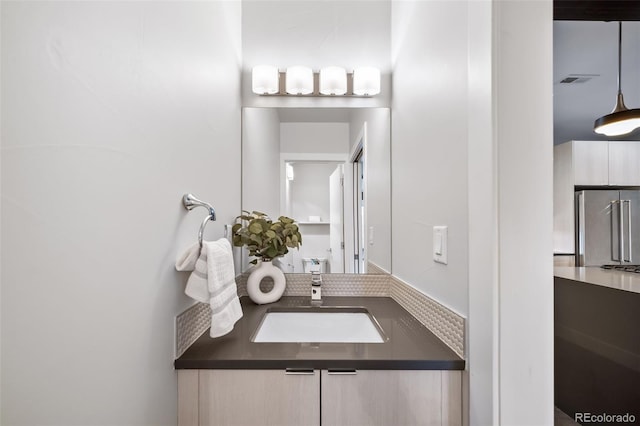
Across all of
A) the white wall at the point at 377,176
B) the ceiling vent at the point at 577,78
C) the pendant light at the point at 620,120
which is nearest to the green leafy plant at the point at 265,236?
the white wall at the point at 377,176

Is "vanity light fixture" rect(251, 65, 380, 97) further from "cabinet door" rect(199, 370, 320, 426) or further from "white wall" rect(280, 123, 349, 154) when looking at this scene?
"cabinet door" rect(199, 370, 320, 426)

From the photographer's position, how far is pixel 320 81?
1.62 m

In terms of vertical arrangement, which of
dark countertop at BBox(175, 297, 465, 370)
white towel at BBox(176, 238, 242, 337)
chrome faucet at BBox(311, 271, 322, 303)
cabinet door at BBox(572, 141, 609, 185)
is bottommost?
dark countertop at BBox(175, 297, 465, 370)

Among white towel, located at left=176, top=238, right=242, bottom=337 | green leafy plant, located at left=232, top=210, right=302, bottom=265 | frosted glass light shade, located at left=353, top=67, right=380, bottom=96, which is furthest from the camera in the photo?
frosted glass light shade, located at left=353, top=67, right=380, bottom=96

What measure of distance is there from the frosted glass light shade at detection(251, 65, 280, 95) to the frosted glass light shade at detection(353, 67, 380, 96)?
0.39 m

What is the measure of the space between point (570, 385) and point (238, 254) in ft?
6.32

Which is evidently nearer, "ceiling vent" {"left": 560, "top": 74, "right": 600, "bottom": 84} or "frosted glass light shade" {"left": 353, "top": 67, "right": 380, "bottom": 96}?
"frosted glass light shade" {"left": 353, "top": 67, "right": 380, "bottom": 96}

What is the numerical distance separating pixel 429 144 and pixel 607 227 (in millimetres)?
3892

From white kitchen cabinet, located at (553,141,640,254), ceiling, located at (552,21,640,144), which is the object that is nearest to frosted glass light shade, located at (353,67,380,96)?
ceiling, located at (552,21,640,144)

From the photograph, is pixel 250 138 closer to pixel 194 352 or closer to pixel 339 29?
pixel 339 29

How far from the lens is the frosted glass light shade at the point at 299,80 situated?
5.26 feet

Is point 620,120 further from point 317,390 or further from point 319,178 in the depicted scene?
point 317,390

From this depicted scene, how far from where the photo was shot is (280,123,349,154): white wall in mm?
1690

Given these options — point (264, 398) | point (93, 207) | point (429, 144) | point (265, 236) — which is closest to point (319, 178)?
point (265, 236)
